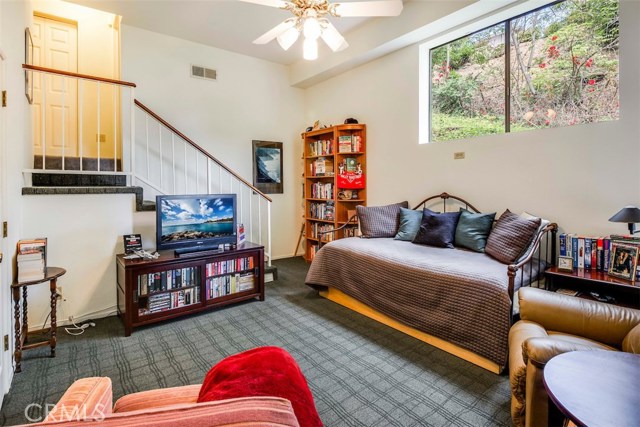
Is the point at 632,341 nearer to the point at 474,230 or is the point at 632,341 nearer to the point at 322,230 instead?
the point at 474,230

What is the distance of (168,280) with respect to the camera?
2.86 meters

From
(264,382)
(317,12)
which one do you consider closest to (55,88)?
(317,12)

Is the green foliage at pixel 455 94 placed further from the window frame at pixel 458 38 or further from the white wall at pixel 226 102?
the white wall at pixel 226 102

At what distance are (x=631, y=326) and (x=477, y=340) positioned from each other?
0.79m

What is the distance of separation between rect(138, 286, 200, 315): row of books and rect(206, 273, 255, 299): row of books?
0.13 metres

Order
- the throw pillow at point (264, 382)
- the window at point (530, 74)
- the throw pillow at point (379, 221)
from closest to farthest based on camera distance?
1. the throw pillow at point (264, 382)
2. the window at point (530, 74)
3. the throw pillow at point (379, 221)

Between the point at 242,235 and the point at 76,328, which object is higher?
the point at 242,235

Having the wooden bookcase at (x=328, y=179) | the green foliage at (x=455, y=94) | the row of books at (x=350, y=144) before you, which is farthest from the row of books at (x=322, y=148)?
the green foliage at (x=455, y=94)

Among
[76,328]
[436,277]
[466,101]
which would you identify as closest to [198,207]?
[76,328]

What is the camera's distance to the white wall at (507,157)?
2396 millimetres

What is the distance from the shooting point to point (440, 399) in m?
1.83

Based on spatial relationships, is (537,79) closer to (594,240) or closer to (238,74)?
(594,240)

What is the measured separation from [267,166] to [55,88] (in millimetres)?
2842

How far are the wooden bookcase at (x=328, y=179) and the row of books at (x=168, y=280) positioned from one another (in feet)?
5.98
